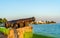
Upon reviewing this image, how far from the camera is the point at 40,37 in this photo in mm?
7352

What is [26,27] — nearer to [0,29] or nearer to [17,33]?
[17,33]

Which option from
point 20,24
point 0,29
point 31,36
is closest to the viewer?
point 20,24

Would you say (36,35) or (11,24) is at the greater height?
(11,24)

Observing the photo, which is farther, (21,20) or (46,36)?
(46,36)

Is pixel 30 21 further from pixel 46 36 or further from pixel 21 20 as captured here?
pixel 46 36

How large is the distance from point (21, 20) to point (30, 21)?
226 millimetres

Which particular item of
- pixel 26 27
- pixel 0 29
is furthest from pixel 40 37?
pixel 0 29

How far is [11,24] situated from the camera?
4625 millimetres

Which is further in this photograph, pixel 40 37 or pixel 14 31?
pixel 40 37

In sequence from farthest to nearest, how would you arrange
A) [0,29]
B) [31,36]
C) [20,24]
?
[0,29] → [31,36] → [20,24]

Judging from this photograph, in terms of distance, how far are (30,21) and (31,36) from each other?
→ 8.25ft

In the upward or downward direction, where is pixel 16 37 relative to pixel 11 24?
downward

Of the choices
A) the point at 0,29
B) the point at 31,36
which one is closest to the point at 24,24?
the point at 31,36

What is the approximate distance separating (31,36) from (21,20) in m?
2.58
